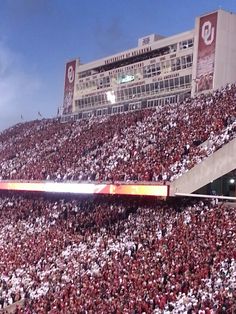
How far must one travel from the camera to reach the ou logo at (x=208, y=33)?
3781cm

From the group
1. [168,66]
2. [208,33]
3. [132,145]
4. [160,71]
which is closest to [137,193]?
[132,145]

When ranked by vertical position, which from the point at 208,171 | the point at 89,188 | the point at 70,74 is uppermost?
the point at 70,74

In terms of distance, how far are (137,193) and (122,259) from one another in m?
4.47

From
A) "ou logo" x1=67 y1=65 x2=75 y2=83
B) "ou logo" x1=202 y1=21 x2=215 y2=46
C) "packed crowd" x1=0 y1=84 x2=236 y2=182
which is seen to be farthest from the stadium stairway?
"ou logo" x1=67 y1=65 x2=75 y2=83

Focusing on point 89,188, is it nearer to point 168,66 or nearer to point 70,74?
point 168,66

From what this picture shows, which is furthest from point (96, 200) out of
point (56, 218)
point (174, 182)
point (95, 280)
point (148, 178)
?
point (95, 280)

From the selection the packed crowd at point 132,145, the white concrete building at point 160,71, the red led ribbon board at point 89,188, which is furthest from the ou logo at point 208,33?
the red led ribbon board at point 89,188

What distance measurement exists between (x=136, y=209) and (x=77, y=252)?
11.5 ft

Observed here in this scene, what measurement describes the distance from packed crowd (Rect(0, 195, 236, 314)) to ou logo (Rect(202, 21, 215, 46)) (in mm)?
14570

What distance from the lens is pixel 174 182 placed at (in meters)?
24.0

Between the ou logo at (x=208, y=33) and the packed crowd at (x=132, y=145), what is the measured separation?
468 cm

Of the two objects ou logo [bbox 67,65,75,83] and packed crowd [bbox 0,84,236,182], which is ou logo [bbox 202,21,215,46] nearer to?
packed crowd [bbox 0,84,236,182]

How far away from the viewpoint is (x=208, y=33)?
3803 cm

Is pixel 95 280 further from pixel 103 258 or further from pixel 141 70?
pixel 141 70
